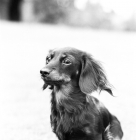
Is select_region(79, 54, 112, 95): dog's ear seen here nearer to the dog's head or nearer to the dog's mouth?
the dog's head

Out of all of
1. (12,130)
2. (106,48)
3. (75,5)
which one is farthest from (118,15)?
(12,130)

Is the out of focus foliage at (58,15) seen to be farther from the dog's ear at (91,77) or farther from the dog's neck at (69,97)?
the dog's neck at (69,97)

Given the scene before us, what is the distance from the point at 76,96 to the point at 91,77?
0.28 meters

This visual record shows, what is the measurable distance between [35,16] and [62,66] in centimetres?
2891

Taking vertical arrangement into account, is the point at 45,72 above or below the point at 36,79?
above

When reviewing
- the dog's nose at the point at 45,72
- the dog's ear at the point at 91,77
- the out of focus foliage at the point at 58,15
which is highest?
the dog's nose at the point at 45,72

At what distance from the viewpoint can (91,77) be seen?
3.81m

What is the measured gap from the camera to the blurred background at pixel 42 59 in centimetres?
502

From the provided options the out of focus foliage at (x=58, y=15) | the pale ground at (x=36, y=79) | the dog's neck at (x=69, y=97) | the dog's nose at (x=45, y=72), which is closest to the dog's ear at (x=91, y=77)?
the dog's neck at (x=69, y=97)

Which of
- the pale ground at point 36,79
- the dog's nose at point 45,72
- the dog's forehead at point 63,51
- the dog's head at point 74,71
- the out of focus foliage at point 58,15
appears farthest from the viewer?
the out of focus foliage at point 58,15

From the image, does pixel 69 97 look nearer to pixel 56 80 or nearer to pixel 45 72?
pixel 56 80

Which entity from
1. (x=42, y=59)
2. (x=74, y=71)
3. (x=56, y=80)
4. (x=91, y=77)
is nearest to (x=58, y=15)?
(x=42, y=59)

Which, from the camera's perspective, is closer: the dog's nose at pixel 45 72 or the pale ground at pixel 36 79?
the dog's nose at pixel 45 72

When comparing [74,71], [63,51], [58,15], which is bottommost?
[58,15]
